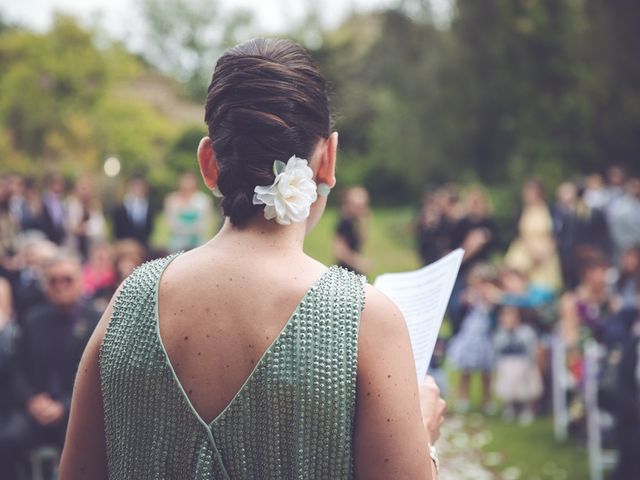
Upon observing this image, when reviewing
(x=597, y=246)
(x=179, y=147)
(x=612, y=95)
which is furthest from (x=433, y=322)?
(x=179, y=147)

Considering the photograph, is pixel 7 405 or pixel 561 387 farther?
pixel 561 387

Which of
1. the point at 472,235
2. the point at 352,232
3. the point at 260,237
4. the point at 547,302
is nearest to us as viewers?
the point at 260,237

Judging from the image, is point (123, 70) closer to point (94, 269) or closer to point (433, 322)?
point (94, 269)

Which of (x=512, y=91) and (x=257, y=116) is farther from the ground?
(x=257, y=116)

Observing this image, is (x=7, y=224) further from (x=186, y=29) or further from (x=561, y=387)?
(x=186, y=29)

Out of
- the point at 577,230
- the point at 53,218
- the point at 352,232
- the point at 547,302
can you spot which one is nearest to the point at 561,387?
the point at 547,302

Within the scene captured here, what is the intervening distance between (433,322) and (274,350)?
0.49 meters

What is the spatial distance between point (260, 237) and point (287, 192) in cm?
12

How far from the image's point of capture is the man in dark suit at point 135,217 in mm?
13023

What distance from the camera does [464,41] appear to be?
24.7 metres

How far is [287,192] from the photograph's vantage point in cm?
177

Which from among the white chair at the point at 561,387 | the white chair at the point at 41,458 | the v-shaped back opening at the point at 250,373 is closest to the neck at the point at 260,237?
the v-shaped back opening at the point at 250,373

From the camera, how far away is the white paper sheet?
2.04m

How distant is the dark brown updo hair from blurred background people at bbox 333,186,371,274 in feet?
33.7
